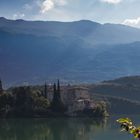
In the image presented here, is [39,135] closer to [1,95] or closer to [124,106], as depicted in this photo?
[1,95]

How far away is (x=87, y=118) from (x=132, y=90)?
6293cm

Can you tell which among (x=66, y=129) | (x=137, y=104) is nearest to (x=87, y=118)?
(x=66, y=129)

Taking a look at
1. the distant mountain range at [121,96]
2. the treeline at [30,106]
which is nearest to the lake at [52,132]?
the treeline at [30,106]

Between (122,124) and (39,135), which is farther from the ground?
(122,124)

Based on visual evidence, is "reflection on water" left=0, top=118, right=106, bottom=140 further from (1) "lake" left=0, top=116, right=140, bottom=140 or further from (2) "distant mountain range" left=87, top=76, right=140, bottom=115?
(2) "distant mountain range" left=87, top=76, right=140, bottom=115

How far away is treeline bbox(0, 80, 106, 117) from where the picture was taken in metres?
89.6

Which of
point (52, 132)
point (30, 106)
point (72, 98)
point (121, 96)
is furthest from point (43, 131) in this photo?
point (121, 96)

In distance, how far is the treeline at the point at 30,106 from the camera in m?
89.6

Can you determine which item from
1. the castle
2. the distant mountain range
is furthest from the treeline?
the distant mountain range

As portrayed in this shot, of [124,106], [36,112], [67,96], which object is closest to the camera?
[36,112]

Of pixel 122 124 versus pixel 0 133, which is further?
pixel 0 133

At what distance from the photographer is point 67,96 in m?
110

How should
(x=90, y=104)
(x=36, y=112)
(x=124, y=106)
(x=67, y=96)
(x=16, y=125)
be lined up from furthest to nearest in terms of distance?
1. (x=124, y=106)
2. (x=67, y=96)
3. (x=90, y=104)
4. (x=36, y=112)
5. (x=16, y=125)

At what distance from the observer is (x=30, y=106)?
91188mm
